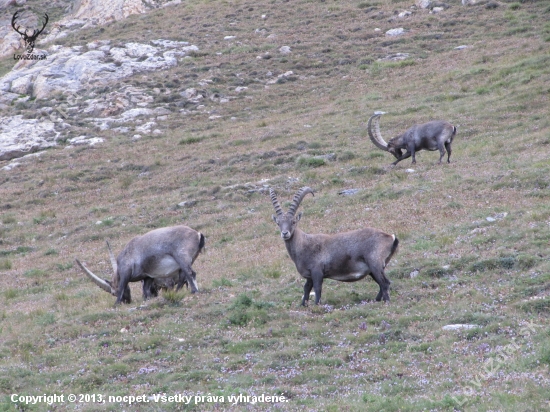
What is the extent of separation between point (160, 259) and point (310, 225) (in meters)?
5.79

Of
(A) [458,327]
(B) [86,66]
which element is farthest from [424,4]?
(A) [458,327]

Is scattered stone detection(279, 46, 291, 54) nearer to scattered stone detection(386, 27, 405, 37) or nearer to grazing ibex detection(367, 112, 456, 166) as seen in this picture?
scattered stone detection(386, 27, 405, 37)

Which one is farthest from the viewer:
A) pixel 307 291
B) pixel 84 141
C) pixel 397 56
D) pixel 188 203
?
pixel 397 56

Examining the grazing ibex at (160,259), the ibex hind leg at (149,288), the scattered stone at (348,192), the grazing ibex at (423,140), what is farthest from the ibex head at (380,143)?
the ibex hind leg at (149,288)

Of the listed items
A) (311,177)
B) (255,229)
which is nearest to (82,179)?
(311,177)

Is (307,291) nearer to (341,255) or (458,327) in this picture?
(341,255)

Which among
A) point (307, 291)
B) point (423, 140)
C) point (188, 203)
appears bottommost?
point (188, 203)

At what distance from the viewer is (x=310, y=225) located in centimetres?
1936

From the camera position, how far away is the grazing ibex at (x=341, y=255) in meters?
12.9

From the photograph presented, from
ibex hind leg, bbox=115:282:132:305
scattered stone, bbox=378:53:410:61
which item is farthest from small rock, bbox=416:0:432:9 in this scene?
ibex hind leg, bbox=115:282:132:305

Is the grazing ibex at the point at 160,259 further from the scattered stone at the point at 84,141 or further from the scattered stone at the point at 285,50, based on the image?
the scattered stone at the point at 285,50

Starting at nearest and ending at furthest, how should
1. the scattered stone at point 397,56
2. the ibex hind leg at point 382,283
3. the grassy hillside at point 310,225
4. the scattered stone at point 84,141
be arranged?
the grassy hillside at point 310,225, the ibex hind leg at point 382,283, the scattered stone at point 84,141, the scattered stone at point 397,56

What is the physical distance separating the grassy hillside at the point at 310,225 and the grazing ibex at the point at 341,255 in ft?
1.63

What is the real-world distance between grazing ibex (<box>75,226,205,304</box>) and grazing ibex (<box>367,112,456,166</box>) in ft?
39.6
